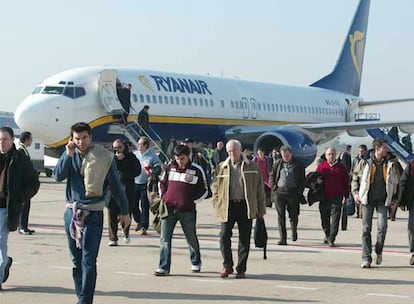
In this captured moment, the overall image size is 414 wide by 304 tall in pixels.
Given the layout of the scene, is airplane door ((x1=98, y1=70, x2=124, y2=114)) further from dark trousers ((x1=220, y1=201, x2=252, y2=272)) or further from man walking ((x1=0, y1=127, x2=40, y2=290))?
man walking ((x1=0, y1=127, x2=40, y2=290))

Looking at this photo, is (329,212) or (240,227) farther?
(329,212)

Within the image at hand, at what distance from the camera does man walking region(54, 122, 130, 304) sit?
27.4ft

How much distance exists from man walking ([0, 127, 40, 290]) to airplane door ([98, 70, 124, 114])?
60.8 feet

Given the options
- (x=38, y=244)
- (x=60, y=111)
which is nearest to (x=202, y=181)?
(x=38, y=244)

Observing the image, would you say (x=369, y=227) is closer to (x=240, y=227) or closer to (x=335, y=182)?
(x=240, y=227)

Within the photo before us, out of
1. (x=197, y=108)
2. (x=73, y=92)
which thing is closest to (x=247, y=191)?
(x=73, y=92)

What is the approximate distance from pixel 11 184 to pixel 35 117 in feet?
58.4

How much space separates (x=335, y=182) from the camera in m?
14.3

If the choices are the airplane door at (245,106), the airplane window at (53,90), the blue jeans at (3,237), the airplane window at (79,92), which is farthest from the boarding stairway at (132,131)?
the blue jeans at (3,237)

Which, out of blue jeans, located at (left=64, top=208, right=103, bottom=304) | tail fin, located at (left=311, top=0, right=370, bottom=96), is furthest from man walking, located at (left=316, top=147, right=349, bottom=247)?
tail fin, located at (left=311, top=0, right=370, bottom=96)

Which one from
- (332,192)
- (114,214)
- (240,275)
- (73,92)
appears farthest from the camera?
(73,92)

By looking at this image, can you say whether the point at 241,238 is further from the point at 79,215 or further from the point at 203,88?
the point at 203,88

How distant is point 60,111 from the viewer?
27.0 metres

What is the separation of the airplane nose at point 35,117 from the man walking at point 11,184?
1735cm
